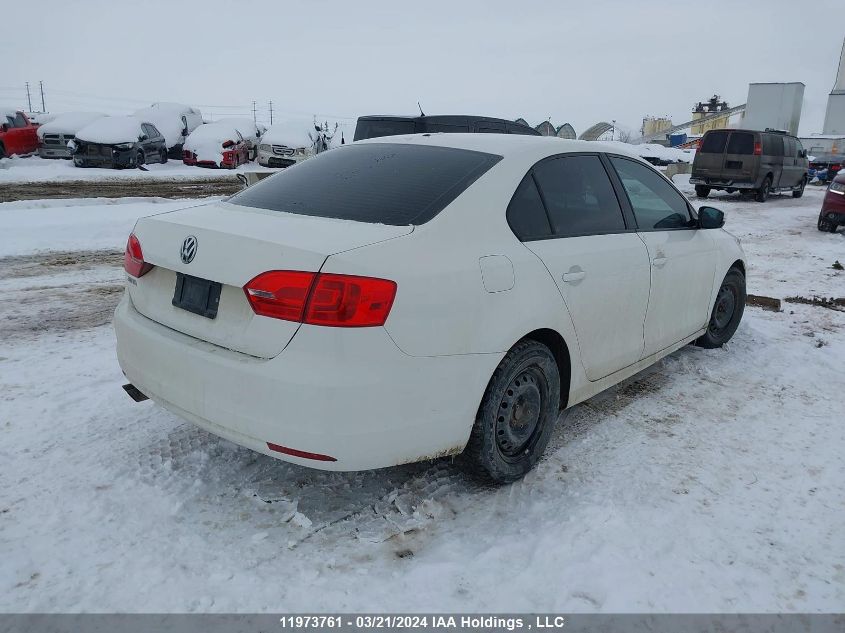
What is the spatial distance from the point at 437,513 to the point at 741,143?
18204 millimetres

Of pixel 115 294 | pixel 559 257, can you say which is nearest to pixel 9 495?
pixel 559 257

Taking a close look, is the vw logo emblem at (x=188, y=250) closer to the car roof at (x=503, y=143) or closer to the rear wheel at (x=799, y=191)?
the car roof at (x=503, y=143)

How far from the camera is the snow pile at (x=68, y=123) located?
75.5ft

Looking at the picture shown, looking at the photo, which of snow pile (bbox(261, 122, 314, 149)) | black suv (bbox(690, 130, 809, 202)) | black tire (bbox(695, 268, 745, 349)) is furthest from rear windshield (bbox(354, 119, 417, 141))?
snow pile (bbox(261, 122, 314, 149))

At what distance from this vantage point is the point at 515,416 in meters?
3.26

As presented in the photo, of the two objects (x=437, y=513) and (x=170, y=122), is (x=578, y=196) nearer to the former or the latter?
(x=437, y=513)

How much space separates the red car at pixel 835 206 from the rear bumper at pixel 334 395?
39.1 feet

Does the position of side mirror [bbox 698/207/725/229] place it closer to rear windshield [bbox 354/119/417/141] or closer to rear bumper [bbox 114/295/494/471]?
rear bumper [bbox 114/295/494/471]

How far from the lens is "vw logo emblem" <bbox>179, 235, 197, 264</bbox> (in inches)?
112

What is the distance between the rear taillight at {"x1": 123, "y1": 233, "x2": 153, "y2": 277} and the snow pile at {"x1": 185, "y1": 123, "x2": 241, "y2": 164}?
22.0 metres

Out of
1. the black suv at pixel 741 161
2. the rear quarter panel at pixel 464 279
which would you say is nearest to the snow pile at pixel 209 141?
the black suv at pixel 741 161

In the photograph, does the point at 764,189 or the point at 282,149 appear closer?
the point at 764,189
